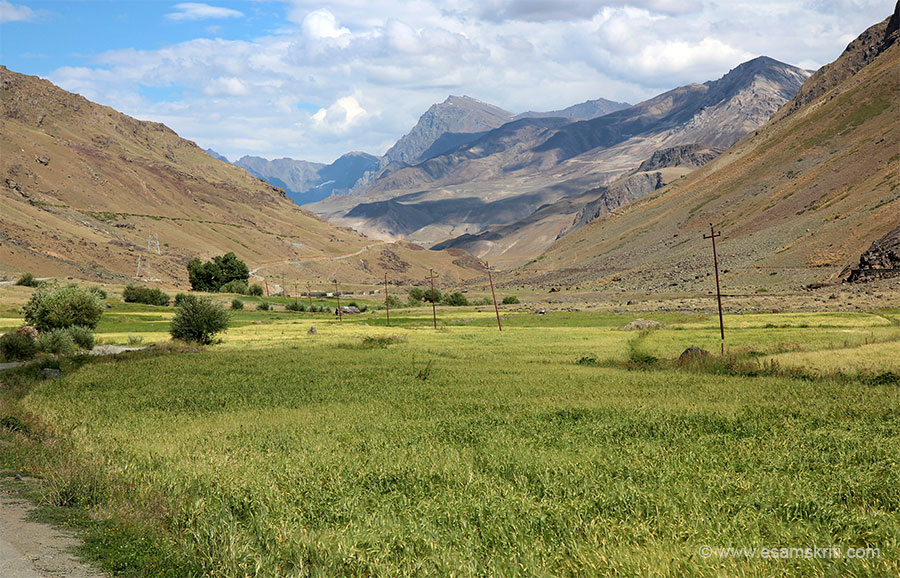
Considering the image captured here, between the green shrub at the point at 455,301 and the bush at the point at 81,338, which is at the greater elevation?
the bush at the point at 81,338

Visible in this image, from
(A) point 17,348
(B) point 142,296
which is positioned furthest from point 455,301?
(A) point 17,348

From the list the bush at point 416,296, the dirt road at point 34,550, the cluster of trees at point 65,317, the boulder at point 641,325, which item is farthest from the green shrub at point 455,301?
the dirt road at point 34,550

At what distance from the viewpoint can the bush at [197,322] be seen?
2277 inches

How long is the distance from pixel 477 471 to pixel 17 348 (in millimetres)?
45213

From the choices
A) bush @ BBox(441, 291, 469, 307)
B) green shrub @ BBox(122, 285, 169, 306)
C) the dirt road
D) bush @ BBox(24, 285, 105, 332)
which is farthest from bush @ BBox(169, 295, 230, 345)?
bush @ BBox(441, 291, 469, 307)

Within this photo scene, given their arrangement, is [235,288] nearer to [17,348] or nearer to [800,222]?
[17,348]

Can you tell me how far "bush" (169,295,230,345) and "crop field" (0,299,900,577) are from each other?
26529mm

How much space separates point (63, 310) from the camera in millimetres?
60875

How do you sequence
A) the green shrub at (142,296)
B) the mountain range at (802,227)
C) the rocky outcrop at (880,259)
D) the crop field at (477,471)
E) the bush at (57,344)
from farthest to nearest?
the mountain range at (802,227)
the green shrub at (142,296)
the rocky outcrop at (880,259)
the bush at (57,344)
the crop field at (477,471)

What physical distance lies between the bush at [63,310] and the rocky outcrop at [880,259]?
103890 millimetres

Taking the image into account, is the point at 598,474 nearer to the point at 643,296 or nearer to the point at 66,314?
the point at 66,314

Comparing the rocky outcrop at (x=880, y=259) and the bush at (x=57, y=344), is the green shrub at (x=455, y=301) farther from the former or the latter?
the bush at (x=57, y=344)

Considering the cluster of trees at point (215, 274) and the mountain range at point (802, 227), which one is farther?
the cluster of trees at point (215, 274)

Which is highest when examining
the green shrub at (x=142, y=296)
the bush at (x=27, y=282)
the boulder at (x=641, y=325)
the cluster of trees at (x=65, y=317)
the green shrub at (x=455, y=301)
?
the bush at (x=27, y=282)
